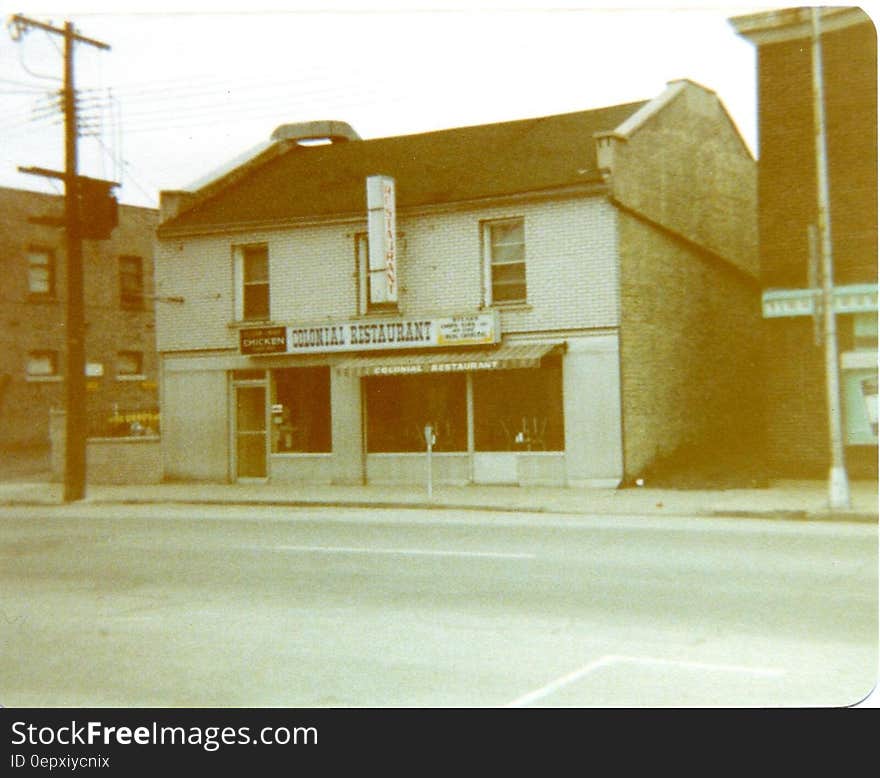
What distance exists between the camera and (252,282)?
21266 mm

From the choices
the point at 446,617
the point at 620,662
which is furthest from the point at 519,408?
the point at 620,662

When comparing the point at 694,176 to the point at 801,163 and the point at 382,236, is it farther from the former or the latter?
the point at 382,236

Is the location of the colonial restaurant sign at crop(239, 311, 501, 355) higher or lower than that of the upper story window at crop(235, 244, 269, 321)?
lower

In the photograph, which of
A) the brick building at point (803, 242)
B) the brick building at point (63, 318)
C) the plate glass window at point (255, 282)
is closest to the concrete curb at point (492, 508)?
the brick building at point (803, 242)

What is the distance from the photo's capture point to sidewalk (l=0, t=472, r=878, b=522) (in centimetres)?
1341

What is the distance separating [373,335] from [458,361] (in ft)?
6.51

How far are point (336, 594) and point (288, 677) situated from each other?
7.93ft

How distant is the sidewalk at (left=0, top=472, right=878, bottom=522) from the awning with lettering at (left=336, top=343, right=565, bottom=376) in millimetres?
1959

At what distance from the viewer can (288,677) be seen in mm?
5902

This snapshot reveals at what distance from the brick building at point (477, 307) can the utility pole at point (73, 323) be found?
10.9 ft

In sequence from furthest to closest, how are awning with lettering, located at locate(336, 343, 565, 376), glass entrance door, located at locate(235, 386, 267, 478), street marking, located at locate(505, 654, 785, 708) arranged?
glass entrance door, located at locate(235, 386, 267, 478)
awning with lettering, located at locate(336, 343, 565, 376)
street marking, located at locate(505, 654, 785, 708)

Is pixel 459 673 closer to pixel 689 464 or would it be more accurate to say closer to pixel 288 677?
pixel 288 677

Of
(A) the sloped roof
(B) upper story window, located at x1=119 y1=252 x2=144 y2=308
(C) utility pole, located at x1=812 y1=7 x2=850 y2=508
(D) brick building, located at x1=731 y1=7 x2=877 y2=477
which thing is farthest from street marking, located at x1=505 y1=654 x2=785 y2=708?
(B) upper story window, located at x1=119 y1=252 x2=144 y2=308

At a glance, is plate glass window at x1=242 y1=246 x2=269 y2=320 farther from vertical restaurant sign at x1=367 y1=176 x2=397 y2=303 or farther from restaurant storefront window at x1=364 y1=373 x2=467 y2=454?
restaurant storefront window at x1=364 y1=373 x2=467 y2=454
